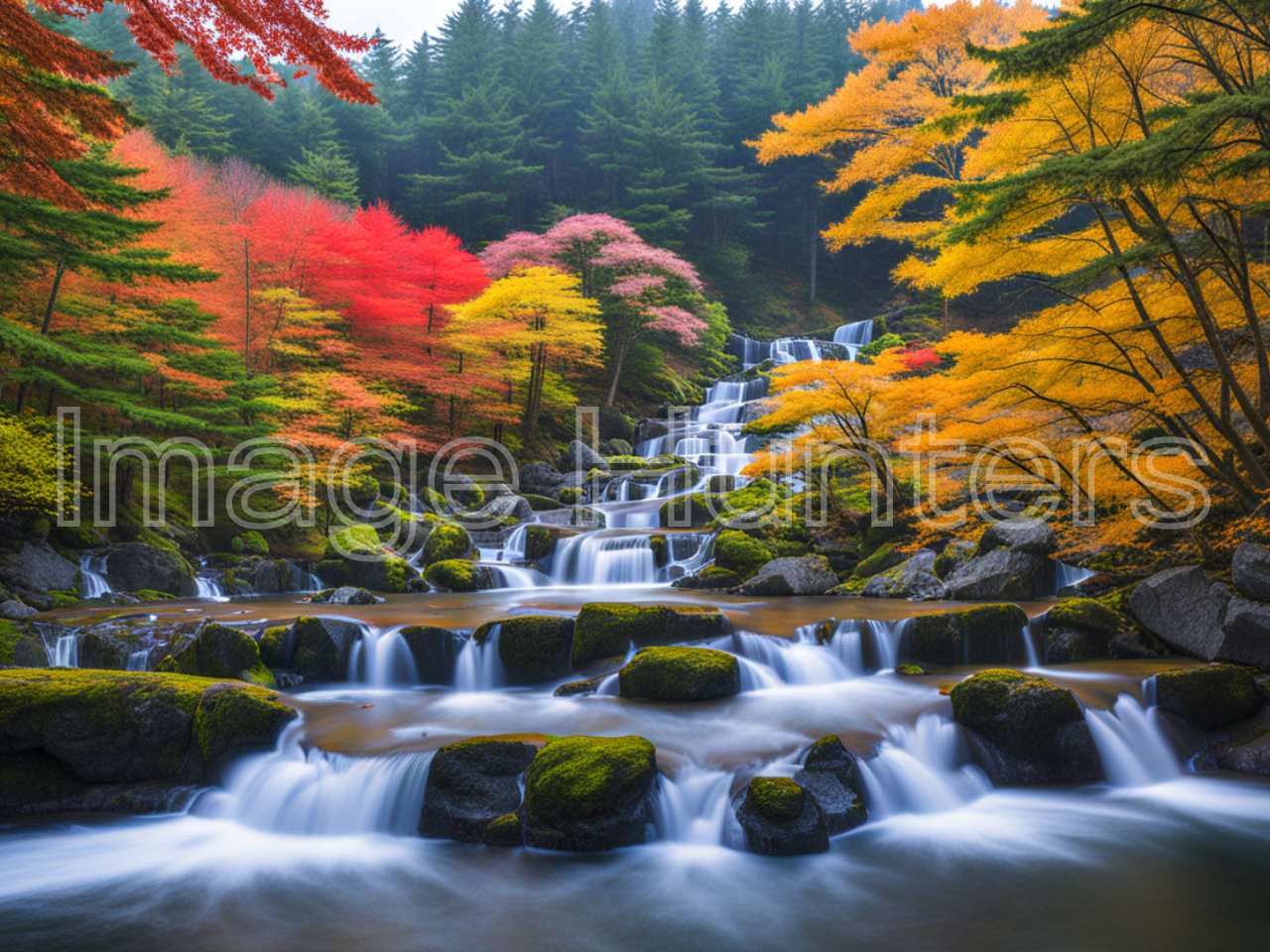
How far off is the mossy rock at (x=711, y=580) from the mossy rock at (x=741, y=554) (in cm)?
16

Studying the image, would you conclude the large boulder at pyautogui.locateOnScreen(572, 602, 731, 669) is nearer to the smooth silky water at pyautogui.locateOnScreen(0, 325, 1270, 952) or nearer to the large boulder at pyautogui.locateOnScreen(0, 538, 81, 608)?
the smooth silky water at pyautogui.locateOnScreen(0, 325, 1270, 952)

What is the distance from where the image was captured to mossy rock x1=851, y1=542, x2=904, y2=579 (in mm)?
11531

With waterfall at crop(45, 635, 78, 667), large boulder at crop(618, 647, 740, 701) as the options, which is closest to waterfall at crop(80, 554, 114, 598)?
waterfall at crop(45, 635, 78, 667)

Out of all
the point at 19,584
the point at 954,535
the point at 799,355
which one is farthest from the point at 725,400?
the point at 19,584

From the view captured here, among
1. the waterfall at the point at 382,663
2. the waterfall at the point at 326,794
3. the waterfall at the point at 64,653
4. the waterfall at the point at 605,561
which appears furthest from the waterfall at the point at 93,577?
the waterfall at the point at 605,561

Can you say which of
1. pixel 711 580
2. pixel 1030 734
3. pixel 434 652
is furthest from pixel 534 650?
pixel 711 580

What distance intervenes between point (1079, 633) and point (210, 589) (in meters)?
13.0

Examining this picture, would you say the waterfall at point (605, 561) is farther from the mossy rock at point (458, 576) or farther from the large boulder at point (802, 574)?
the large boulder at point (802, 574)

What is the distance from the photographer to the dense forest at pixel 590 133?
3325 centimetres

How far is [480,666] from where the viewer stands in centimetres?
769

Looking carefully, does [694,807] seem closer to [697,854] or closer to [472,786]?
[697,854]

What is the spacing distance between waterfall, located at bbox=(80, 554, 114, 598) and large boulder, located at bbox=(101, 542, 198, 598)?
8 centimetres

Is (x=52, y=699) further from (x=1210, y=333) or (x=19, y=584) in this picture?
(x=1210, y=333)

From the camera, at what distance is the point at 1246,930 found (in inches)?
148
